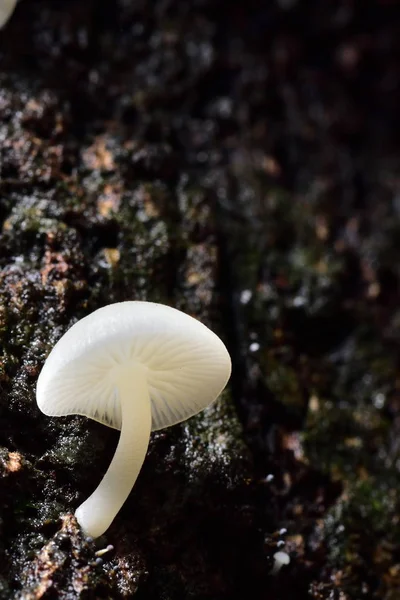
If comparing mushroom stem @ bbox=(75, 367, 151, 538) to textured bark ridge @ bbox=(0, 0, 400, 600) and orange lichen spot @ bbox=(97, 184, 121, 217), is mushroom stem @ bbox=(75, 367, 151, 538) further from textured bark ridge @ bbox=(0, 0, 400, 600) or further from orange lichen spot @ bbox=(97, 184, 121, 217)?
orange lichen spot @ bbox=(97, 184, 121, 217)

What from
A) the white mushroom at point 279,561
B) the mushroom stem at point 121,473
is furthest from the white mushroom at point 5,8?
the white mushroom at point 279,561

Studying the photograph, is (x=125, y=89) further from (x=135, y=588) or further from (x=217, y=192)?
(x=135, y=588)

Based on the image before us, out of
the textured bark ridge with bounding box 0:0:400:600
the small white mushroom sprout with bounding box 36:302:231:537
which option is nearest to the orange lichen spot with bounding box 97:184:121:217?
the textured bark ridge with bounding box 0:0:400:600

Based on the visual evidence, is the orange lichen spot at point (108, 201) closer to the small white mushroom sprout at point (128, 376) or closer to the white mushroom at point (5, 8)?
the white mushroom at point (5, 8)

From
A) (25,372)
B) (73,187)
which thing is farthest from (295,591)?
(73,187)

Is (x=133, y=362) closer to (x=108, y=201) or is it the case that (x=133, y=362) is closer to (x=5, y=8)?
(x=108, y=201)

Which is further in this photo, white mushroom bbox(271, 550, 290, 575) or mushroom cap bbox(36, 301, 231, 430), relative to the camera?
white mushroom bbox(271, 550, 290, 575)

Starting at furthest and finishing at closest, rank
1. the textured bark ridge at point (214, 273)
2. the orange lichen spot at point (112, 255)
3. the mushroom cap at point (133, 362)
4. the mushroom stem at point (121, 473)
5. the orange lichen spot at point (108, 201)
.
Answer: the orange lichen spot at point (108, 201) → the orange lichen spot at point (112, 255) → the textured bark ridge at point (214, 273) → the mushroom stem at point (121, 473) → the mushroom cap at point (133, 362)

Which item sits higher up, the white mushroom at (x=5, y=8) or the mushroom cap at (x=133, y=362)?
the white mushroom at (x=5, y=8)
